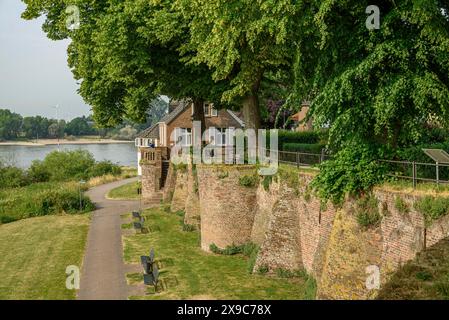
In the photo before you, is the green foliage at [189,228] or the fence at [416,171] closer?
the fence at [416,171]

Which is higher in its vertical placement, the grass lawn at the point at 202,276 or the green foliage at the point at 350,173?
the green foliage at the point at 350,173

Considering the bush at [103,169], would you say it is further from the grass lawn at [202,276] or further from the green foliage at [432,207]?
the green foliage at [432,207]

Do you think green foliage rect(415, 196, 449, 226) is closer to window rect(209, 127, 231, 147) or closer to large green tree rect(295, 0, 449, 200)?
large green tree rect(295, 0, 449, 200)

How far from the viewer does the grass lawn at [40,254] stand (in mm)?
20844

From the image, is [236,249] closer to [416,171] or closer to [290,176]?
[290,176]

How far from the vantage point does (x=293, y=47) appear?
18609 mm

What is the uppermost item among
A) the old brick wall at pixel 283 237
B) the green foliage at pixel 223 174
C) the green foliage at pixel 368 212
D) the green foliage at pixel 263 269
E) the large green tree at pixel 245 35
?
the large green tree at pixel 245 35

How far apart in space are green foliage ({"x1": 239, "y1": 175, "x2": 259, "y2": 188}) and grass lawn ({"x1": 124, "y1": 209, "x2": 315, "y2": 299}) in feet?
11.1

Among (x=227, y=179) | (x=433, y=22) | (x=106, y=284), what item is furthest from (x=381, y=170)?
(x=106, y=284)

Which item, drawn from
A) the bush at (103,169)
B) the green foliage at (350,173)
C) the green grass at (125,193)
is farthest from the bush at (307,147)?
the bush at (103,169)

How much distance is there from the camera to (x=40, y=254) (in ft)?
89.7

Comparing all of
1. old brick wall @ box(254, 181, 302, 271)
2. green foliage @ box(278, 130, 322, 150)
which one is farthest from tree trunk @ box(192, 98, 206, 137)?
old brick wall @ box(254, 181, 302, 271)

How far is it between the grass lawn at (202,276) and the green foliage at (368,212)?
353 cm
